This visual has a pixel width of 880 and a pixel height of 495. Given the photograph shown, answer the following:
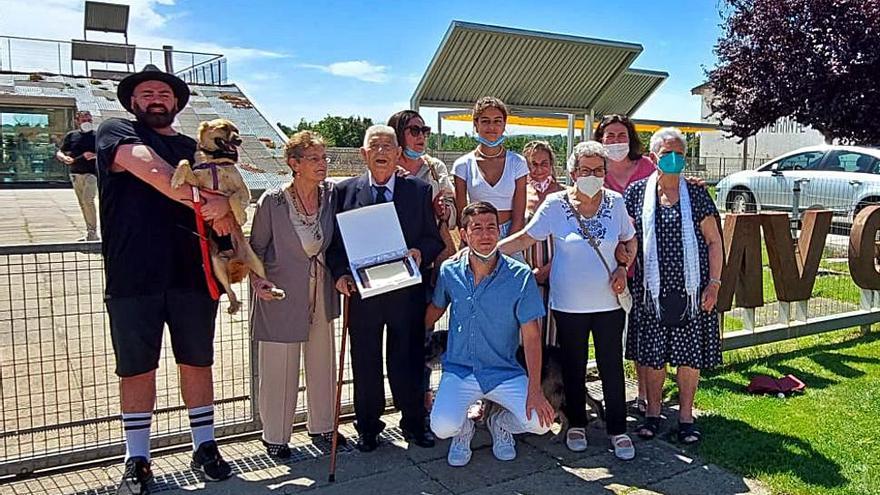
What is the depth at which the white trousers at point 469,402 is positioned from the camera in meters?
3.75

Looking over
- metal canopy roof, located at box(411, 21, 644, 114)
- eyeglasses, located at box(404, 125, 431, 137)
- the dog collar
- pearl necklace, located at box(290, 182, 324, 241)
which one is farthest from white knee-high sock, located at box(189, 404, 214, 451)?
metal canopy roof, located at box(411, 21, 644, 114)

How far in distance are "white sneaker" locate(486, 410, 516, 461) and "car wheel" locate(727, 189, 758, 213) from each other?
9.99 metres

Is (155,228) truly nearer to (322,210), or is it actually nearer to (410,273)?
(322,210)

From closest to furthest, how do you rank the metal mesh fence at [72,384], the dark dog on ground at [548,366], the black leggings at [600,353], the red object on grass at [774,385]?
the metal mesh fence at [72,384] → the black leggings at [600,353] → the dark dog on ground at [548,366] → the red object on grass at [774,385]

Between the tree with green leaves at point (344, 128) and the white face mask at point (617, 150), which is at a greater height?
the tree with green leaves at point (344, 128)

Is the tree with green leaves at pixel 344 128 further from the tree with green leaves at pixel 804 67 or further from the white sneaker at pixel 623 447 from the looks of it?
the white sneaker at pixel 623 447

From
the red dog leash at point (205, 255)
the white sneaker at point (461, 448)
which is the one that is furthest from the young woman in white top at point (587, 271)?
the red dog leash at point (205, 255)

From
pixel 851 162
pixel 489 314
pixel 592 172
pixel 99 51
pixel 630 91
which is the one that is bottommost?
pixel 489 314

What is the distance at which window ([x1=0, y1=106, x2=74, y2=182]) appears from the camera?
876 inches

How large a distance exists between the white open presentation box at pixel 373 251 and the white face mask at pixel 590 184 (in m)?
1.00

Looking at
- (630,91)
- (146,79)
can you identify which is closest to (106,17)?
(630,91)

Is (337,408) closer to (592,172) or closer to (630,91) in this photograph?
A: (592,172)

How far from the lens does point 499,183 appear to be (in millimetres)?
4266

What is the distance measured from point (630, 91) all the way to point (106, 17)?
20891mm
